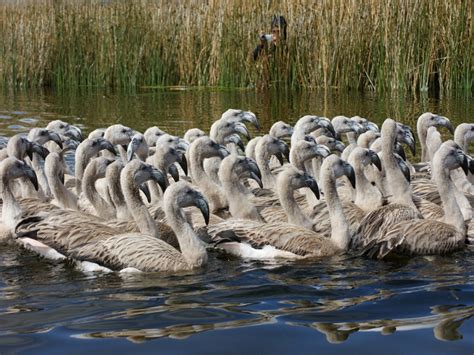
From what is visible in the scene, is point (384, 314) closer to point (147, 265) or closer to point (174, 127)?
point (147, 265)

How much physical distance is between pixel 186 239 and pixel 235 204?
157 cm

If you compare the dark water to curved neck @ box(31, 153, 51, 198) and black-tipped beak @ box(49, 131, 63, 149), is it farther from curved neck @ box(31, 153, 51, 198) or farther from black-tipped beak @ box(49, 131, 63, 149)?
black-tipped beak @ box(49, 131, 63, 149)

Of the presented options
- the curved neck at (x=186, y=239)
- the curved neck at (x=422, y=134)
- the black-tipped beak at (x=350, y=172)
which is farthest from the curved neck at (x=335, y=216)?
the curved neck at (x=422, y=134)

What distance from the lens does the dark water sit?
5898 mm

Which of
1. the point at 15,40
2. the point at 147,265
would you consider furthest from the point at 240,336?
the point at 15,40

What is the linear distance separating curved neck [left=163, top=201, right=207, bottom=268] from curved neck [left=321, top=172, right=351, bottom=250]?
1315mm

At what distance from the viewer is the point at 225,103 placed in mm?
20516

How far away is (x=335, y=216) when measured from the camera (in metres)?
8.99

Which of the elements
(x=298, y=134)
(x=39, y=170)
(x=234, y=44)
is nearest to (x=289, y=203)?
(x=298, y=134)

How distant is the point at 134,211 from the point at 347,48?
490 inches

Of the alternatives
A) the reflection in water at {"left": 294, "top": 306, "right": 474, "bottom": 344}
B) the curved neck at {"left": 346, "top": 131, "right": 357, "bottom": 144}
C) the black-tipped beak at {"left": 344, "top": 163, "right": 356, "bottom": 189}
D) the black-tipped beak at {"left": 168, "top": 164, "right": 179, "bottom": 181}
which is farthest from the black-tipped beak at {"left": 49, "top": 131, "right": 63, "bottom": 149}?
the reflection in water at {"left": 294, "top": 306, "right": 474, "bottom": 344}

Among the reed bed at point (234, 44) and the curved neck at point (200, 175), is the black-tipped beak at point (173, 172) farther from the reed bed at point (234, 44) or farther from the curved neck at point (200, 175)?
the reed bed at point (234, 44)

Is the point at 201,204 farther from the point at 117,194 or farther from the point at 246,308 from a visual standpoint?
the point at 246,308

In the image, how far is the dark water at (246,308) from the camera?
19.4ft
